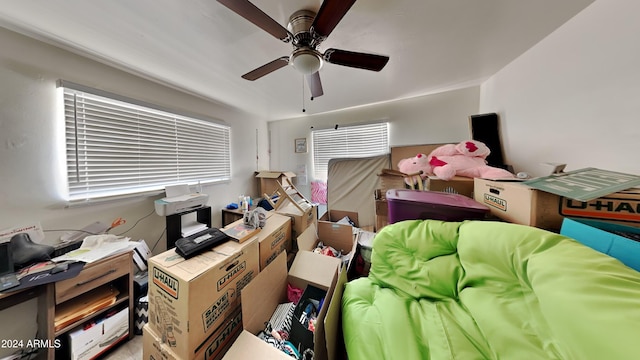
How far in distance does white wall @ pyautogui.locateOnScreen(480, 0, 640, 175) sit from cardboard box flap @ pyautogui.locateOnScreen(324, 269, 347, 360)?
5.26 feet

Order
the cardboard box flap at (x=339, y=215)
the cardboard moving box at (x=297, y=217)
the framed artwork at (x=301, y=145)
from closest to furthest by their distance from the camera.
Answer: the cardboard moving box at (x=297, y=217) < the cardboard box flap at (x=339, y=215) < the framed artwork at (x=301, y=145)

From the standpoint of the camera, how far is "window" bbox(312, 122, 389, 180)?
8.66ft

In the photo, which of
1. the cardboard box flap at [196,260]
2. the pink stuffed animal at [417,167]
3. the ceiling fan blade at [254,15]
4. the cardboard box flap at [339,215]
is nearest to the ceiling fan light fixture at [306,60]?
the ceiling fan blade at [254,15]

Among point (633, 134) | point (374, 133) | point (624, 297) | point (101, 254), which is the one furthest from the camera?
point (374, 133)

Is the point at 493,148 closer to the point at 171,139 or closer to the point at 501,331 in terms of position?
the point at 501,331

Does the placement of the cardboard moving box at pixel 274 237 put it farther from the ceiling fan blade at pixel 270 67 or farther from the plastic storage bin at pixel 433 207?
the ceiling fan blade at pixel 270 67

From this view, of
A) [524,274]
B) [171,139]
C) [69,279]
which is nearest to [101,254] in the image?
[69,279]

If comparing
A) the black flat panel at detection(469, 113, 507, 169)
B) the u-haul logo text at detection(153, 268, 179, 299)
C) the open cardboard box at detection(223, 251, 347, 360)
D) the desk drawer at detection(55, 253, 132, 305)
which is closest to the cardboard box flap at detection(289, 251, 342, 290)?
the open cardboard box at detection(223, 251, 347, 360)

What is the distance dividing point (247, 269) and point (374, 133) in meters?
2.39

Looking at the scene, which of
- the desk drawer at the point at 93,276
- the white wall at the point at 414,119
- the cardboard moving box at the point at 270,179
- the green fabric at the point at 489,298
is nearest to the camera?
the green fabric at the point at 489,298

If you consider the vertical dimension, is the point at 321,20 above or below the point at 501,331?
above

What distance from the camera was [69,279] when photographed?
1.08 metres

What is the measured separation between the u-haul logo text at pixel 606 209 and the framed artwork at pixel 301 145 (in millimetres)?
2795

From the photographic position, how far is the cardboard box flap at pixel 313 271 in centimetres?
129
